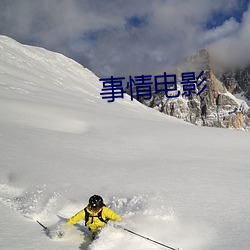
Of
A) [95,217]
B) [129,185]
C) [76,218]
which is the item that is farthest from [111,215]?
[129,185]

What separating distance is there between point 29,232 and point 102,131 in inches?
391

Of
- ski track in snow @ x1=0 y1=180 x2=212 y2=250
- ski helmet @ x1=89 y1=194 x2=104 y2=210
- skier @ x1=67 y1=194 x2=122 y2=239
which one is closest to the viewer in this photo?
ski track in snow @ x1=0 y1=180 x2=212 y2=250

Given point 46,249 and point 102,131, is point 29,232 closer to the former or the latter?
point 46,249

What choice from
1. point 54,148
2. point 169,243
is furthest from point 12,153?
point 169,243

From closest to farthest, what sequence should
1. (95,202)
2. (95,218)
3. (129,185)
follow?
(95,202)
(95,218)
(129,185)

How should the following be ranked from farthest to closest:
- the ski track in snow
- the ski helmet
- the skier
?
1. the skier
2. the ski helmet
3. the ski track in snow

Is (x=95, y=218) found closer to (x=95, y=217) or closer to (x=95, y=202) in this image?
(x=95, y=217)

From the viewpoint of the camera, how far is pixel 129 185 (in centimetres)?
774

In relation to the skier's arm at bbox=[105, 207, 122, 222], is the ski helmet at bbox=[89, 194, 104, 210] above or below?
above

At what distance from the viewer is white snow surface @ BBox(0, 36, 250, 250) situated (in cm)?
527

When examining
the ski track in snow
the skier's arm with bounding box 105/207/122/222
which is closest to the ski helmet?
the skier's arm with bounding box 105/207/122/222

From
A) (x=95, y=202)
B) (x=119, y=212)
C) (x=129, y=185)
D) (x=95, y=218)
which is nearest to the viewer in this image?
(x=95, y=202)

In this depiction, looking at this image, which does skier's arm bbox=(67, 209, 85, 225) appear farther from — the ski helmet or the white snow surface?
the ski helmet

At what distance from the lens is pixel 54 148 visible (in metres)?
10.9
